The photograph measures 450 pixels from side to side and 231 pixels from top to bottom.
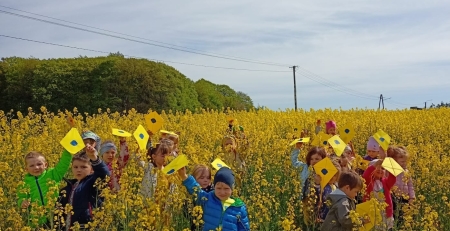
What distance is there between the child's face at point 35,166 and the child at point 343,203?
271cm

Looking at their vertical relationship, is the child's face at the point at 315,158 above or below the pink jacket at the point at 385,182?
above

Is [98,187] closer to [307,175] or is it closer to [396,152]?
[307,175]

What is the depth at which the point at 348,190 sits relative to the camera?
450 cm

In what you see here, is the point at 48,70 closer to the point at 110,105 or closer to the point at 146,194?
the point at 110,105

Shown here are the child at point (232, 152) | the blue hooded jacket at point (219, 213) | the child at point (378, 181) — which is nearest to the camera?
the blue hooded jacket at point (219, 213)

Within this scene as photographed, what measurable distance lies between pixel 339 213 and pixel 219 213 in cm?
106

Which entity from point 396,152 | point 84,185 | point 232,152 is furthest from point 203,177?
point 396,152

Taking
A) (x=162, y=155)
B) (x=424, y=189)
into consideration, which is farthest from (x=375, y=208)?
(x=424, y=189)

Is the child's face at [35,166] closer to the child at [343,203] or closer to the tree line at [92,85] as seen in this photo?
the child at [343,203]

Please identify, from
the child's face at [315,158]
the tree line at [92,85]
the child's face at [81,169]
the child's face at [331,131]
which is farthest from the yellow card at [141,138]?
the tree line at [92,85]

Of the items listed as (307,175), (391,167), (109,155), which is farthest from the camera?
(307,175)

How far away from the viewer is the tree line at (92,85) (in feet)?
75.6

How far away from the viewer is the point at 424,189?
653cm

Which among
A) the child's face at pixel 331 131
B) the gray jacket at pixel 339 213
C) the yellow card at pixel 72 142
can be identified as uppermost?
the child's face at pixel 331 131
